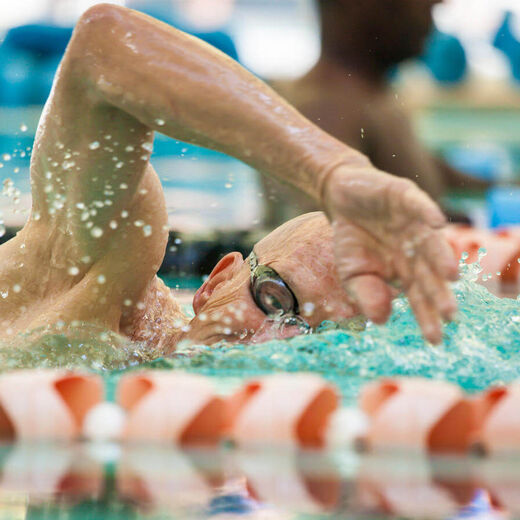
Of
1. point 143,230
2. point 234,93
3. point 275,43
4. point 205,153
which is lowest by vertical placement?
point 205,153

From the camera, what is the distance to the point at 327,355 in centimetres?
158

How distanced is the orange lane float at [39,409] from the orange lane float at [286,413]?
0.20 m

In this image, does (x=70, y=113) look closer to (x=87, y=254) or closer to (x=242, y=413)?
(x=87, y=254)

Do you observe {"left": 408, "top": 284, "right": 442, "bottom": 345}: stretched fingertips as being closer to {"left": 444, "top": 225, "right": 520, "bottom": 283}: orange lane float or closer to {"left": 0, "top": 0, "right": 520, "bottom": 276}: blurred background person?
{"left": 0, "top": 0, "right": 520, "bottom": 276}: blurred background person

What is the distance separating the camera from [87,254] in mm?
1685

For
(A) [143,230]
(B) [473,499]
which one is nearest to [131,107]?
(A) [143,230]

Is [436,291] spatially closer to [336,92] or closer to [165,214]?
[165,214]

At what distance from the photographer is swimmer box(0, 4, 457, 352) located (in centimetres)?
108

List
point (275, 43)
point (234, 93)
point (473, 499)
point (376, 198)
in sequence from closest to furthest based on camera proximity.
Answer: point (473, 499)
point (376, 198)
point (234, 93)
point (275, 43)

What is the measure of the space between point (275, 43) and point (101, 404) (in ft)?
24.8

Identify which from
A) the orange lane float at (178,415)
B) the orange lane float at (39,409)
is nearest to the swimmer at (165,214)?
the orange lane float at (178,415)

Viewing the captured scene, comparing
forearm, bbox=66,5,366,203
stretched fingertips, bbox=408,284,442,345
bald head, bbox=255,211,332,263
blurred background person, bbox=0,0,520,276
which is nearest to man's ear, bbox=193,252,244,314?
bald head, bbox=255,211,332,263

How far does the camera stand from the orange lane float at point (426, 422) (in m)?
1.06

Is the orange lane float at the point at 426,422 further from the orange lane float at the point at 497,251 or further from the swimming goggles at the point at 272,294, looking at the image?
the orange lane float at the point at 497,251
